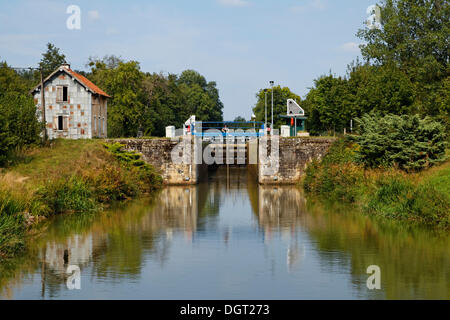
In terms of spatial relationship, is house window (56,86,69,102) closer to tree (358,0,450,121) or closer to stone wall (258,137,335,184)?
stone wall (258,137,335,184)

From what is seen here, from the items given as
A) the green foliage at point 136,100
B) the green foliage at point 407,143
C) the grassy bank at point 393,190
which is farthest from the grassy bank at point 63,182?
the green foliage at point 136,100

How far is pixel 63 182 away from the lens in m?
31.4

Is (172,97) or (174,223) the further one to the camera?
(172,97)

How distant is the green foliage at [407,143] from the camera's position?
3256 centimetres

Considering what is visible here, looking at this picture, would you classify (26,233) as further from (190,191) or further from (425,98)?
(425,98)

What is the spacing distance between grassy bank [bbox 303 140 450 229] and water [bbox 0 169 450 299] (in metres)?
1.17

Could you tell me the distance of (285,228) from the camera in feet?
90.1

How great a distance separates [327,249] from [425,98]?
47.3 m

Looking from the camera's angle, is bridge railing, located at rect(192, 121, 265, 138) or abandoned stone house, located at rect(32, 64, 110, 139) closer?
bridge railing, located at rect(192, 121, 265, 138)

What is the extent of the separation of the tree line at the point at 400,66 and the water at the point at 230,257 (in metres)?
25.9

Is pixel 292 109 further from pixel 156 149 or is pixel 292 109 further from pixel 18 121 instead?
pixel 18 121

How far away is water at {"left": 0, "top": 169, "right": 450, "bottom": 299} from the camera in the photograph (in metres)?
15.7

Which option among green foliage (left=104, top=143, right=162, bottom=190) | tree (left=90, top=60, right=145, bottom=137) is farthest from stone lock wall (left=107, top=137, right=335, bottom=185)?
tree (left=90, top=60, right=145, bottom=137)
